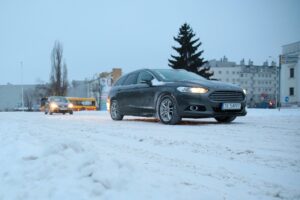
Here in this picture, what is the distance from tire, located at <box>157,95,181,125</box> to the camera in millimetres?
8523

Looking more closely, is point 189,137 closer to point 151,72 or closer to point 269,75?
point 151,72

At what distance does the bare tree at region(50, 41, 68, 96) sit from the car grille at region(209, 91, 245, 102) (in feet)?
164

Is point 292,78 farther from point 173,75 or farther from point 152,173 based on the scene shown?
point 152,173

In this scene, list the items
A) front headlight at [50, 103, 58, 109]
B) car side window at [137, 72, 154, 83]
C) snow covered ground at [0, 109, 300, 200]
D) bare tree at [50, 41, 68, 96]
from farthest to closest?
bare tree at [50, 41, 68, 96] → front headlight at [50, 103, 58, 109] → car side window at [137, 72, 154, 83] → snow covered ground at [0, 109, 300, 200]

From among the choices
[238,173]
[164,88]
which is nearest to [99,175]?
[238,173]

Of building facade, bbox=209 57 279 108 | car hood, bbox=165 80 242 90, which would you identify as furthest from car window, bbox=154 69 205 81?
building facade, bbox=209 57 279 108

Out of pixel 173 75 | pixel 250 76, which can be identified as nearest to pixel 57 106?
pixel 173 75

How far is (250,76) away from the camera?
140 metres

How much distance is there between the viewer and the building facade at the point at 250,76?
136 m

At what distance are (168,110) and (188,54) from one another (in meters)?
35.8

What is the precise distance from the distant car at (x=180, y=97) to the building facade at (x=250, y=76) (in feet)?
415

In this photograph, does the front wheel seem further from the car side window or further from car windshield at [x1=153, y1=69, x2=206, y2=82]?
car windshield at [x1=153, y1=69, x2=206, y2=82]

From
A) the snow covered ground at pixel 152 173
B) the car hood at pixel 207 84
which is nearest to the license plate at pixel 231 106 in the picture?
the car hood at pixel 207 84

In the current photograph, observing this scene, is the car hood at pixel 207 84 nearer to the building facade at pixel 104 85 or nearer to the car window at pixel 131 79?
the car window at pixel 131 79
